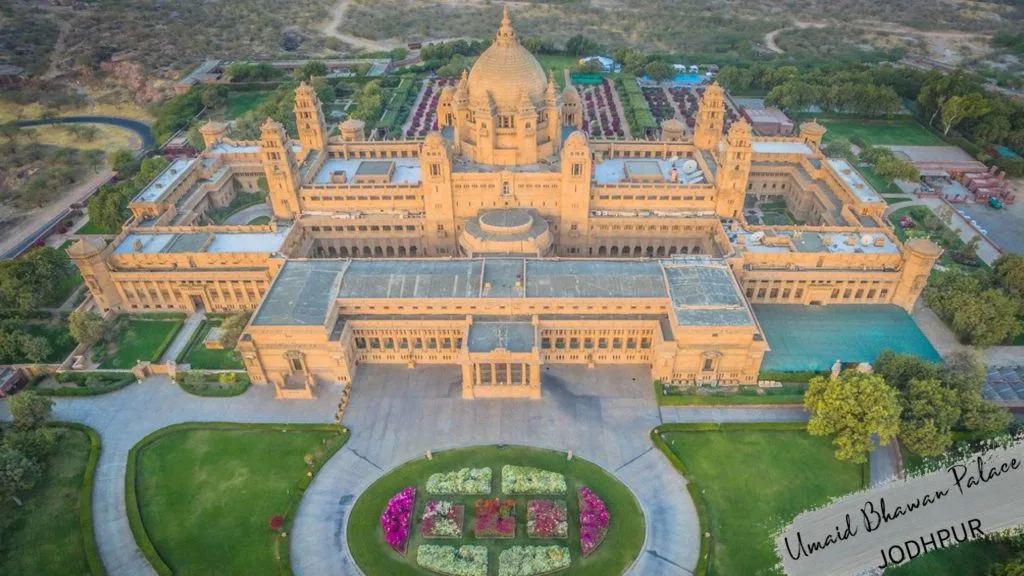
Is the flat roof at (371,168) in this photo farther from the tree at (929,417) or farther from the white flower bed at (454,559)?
the tree at (929,417)

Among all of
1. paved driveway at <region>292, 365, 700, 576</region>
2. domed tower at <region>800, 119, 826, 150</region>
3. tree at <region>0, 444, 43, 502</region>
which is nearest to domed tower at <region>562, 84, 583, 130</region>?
domed tower at <region>800, 119, 826, 150</region>

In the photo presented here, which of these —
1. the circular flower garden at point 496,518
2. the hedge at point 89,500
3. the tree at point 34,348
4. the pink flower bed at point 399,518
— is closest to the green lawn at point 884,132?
the circular flower garden at point 496,518

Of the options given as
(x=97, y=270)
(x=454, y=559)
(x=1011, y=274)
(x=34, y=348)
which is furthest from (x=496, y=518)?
(x=1011, y=274)

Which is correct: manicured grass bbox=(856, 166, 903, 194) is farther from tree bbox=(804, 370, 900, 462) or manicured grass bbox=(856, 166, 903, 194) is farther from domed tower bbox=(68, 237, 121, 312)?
domed tower bbox=(68, 237, 121, 312)

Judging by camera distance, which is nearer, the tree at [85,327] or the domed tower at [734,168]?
the tree at [85,327]

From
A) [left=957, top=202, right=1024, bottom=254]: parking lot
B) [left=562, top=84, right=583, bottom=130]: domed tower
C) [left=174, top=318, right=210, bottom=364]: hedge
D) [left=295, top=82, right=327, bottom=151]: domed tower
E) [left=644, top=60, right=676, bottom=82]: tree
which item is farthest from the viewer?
[left=644, top=60, right=676, bottom=82]: tree

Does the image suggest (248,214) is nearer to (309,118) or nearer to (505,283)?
(309,118)
